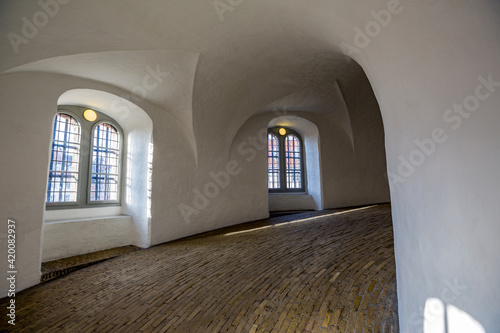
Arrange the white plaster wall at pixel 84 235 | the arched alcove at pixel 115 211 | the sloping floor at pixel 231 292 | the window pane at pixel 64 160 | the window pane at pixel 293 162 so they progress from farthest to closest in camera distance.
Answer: the window pane at pixel 293 162, the window pane at pixel 64 160, the arched alcove at pixel 115 211, the white plaster wall at pixel 84 235, the sloping floor at pixel 231 292

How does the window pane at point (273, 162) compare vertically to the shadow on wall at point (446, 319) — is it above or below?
above

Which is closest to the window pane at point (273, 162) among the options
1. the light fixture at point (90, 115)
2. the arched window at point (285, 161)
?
the arched window at point (285, 161)

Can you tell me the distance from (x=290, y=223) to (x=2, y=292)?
6.28m

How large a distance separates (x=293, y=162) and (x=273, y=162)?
1019 millimetres

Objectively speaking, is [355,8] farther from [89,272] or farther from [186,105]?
[89,272]

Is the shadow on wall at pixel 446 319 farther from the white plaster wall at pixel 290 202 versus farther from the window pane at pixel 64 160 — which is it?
the white plaster wall at pixel 290 202

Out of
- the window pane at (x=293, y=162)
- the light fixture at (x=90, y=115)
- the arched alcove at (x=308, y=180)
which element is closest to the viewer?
the light fixture at (x=90, y=115)

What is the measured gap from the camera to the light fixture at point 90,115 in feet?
19.6

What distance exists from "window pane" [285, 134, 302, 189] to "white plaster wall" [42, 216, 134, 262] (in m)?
6.97

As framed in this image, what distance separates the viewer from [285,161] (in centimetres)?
1095

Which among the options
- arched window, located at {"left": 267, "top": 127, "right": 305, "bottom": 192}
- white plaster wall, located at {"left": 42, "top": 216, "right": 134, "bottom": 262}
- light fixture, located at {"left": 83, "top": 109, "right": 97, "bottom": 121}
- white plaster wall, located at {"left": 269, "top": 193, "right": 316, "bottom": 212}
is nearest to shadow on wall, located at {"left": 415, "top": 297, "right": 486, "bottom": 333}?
white plaster wall, located at {"left": 42, "top": 216, "right": 134, "bottom": 262}

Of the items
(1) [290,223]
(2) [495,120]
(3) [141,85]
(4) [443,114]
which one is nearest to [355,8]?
(4) [443,114]

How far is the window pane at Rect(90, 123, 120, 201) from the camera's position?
615 cm

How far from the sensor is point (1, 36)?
2832 mm
